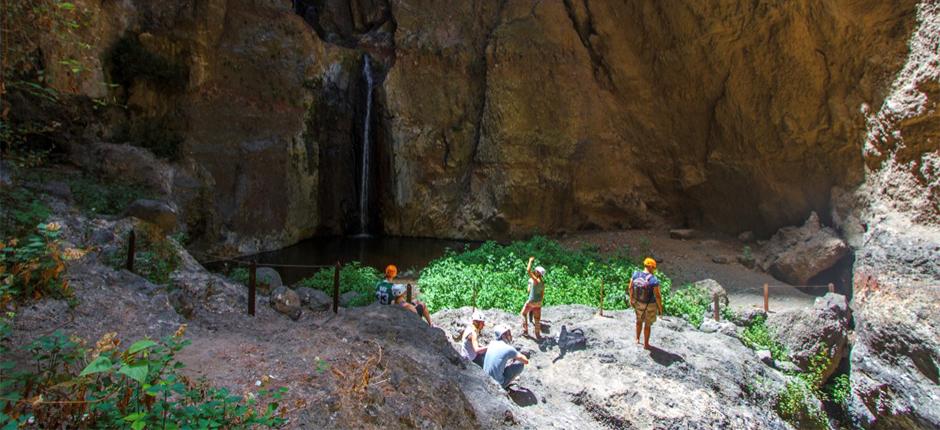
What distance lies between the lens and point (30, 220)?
5746mm

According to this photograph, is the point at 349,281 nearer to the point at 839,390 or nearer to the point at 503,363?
the point at 503,363

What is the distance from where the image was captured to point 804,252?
42.3 ft

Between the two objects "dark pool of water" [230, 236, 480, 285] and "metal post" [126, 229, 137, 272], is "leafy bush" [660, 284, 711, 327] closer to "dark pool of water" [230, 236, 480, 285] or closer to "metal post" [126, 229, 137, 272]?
"dark pool of water" [230, 236, 480, 285]

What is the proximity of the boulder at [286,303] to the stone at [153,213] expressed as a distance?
8.64 ft

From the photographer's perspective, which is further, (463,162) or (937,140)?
(463,162)

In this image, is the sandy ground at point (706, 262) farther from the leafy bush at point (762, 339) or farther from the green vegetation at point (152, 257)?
the green vegetation at point (152, 257)

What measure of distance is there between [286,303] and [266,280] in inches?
84.2

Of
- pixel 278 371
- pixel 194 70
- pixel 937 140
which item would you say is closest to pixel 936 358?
pixel 937 140

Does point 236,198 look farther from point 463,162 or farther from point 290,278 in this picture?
point 463,162

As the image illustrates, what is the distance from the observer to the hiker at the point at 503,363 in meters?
6.01

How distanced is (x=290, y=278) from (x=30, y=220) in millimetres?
7859

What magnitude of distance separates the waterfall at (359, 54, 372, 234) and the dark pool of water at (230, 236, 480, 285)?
967mm

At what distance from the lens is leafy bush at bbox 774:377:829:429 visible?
23.2ft

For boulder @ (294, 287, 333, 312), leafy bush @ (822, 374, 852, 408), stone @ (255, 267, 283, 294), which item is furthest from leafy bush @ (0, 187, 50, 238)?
leafy bush @ (822, 374, 852, 408)
